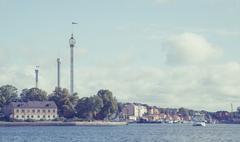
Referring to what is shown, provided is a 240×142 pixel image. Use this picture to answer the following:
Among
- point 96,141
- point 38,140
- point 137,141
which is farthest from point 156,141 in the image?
point 38,140

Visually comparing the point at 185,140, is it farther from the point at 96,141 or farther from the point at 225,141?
the point at 96,141

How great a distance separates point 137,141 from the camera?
10006 centimetres

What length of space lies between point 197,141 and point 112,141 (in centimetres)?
1257

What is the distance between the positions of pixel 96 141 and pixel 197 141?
49.4 ft

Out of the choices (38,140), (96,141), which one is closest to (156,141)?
(96,141)

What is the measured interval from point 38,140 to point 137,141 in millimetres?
15291

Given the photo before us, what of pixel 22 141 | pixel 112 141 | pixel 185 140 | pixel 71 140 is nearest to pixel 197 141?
pixel 185 140

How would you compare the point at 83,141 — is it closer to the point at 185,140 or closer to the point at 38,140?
the point at 38,140

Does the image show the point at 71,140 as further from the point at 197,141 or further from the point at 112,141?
the point at 197,141

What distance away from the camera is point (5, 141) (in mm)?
99438

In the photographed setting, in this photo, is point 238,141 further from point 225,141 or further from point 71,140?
point 71,140

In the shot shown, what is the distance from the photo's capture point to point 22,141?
9938 cm

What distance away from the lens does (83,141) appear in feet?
329

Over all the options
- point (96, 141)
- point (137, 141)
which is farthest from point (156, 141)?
point (96, 141)
